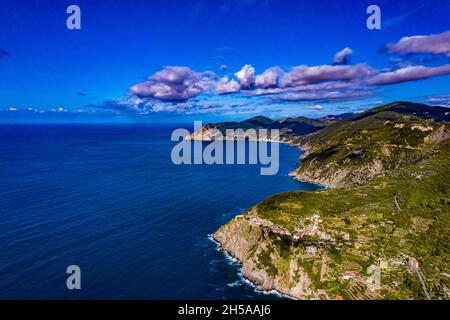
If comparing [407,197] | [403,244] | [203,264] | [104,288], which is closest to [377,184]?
[407,197]

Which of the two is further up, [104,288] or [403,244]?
[403,244]

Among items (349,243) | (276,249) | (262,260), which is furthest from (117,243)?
(349,243)

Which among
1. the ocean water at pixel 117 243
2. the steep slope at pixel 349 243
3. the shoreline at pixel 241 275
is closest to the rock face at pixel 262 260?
the steep slope at pixel 349 243

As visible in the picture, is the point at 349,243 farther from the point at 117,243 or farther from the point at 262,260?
the point at 117,243

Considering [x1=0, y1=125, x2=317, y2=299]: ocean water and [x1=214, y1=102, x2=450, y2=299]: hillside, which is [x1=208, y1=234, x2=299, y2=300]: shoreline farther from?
[x1=0, y1=125, x2=317, y2=299]: ocean water

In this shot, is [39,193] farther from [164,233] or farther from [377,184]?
[377,184]

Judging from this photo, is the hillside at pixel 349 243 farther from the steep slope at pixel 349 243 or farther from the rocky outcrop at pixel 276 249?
the steep slope at pixel 349 243

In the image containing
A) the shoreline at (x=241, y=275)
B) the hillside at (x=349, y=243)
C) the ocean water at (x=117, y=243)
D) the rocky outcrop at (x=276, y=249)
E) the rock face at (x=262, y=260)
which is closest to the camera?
the hillside at (x=349, y=243)

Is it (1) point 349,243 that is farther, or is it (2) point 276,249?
(2) point 276,249
